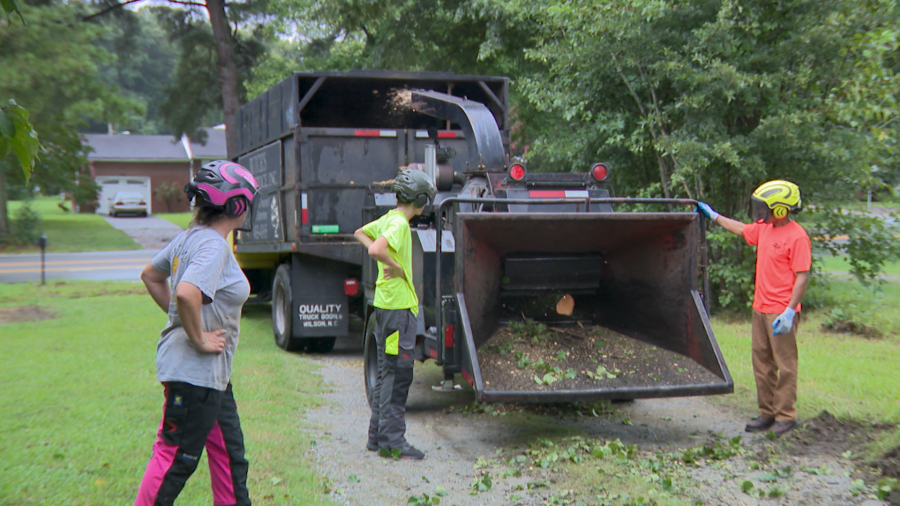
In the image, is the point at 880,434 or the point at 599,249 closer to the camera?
the point at 880,434

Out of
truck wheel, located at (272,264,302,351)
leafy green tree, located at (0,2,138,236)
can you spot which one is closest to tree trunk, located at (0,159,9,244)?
leafy green tree, located at (0,2,138,236)

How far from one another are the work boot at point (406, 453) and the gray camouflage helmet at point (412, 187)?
1631 millimetres

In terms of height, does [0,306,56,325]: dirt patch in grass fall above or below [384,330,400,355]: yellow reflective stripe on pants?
below

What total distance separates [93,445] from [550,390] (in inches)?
115

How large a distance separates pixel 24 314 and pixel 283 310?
14.9 ft

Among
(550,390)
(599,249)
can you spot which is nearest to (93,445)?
(550,390)

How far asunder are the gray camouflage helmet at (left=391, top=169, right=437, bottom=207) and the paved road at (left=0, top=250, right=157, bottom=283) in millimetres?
14500

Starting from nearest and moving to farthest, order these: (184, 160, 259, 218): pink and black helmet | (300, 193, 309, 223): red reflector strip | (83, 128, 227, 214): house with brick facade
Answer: (184, 160, 259, 218): pink and black helmet → (300, 193, 309, 223): red reflector strip → (83, 128, 227, 214): house with brick facade

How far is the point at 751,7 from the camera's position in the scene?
9.41 metres

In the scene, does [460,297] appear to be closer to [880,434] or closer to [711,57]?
[880,434]

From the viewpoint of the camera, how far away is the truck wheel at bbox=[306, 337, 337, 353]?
945 centimetres

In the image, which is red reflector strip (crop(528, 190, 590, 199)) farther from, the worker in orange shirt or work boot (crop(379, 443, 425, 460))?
work boot (crop(379, 443, 425, 460))

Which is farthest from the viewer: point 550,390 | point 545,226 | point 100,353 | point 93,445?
point 100,353

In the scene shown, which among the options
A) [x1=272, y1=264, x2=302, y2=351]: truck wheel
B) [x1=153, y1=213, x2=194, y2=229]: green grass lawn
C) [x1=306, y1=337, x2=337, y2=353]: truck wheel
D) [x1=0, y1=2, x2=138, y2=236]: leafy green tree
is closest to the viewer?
[x1=272, y1=264, x2=302, y2=351]: truck wheel
